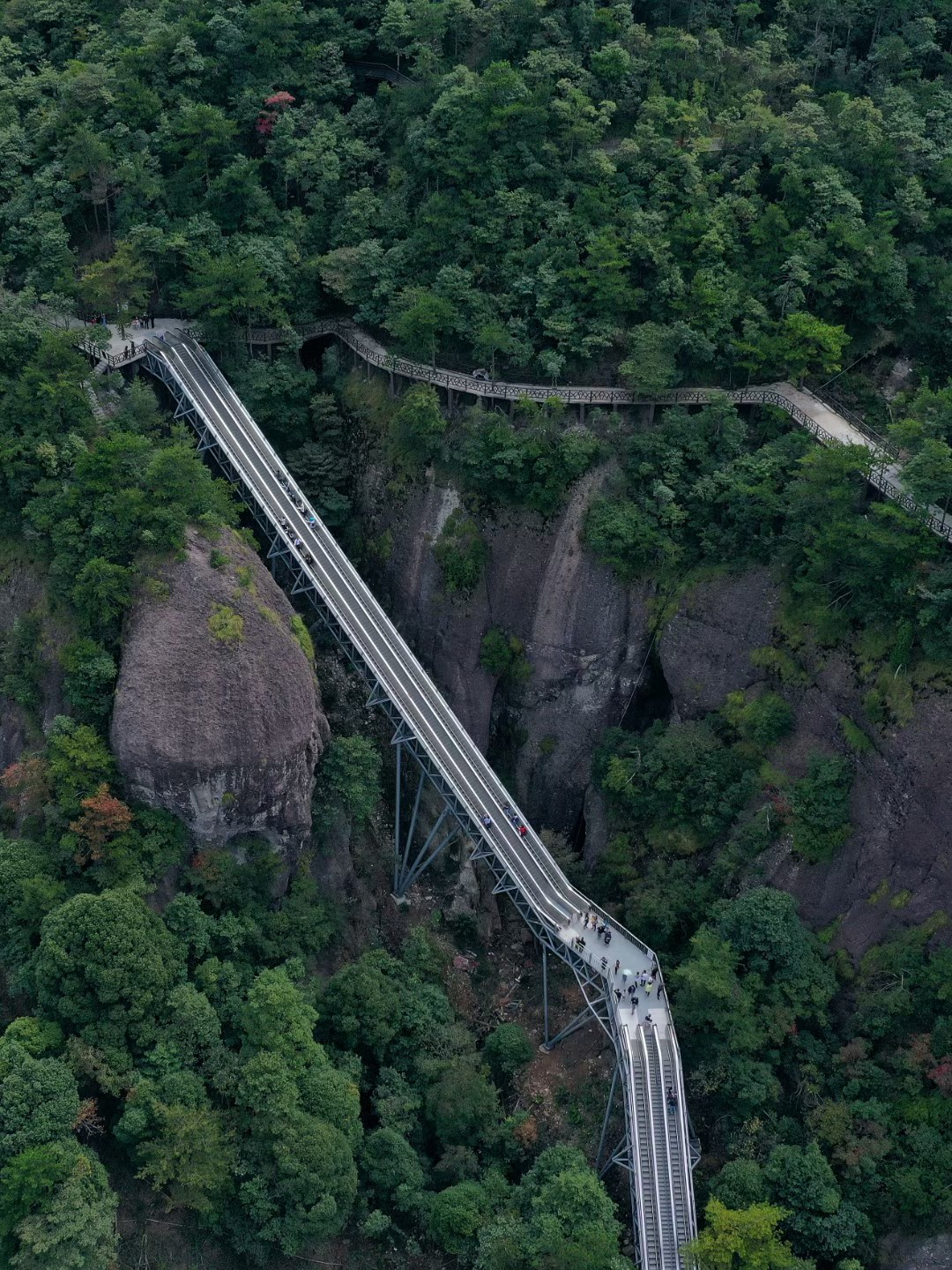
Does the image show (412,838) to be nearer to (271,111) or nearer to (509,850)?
(509,850)

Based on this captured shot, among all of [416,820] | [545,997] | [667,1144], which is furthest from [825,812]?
[416,820]

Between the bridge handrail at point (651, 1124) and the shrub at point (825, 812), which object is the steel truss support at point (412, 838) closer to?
the bridge handrail at point (651, 1124)

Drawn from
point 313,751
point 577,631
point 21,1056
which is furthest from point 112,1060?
point 577,631

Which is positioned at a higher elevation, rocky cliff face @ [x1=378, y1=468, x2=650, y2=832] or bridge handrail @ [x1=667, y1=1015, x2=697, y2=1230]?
rocky cliff face @ [x1=378, y1=468, x2=650, y2=832]

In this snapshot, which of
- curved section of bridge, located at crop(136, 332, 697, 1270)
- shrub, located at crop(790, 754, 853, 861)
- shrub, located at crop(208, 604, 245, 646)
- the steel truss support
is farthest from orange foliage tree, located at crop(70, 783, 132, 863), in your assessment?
shrub, located at crop(790, 754, 853, 861)

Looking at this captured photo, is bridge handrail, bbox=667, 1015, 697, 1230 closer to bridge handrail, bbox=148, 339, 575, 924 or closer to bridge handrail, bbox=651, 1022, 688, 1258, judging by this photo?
bridge handrail, bbox=651, 1022, 688, 1258

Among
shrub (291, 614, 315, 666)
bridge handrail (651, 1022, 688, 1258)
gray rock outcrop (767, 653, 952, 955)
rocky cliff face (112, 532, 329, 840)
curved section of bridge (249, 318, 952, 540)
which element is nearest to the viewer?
bridge handrail (651, 1022, 688, 1258)
